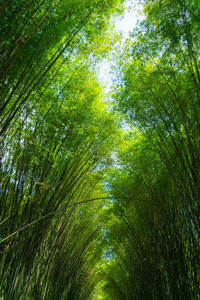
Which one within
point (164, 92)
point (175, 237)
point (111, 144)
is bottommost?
point (175, 237)


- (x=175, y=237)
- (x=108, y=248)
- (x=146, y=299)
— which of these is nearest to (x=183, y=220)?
(x=175, y=237)

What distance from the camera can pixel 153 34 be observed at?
319cm

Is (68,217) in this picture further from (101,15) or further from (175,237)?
(101,15)

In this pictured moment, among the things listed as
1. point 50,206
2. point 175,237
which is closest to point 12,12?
point 50,206

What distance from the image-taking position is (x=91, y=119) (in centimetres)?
439

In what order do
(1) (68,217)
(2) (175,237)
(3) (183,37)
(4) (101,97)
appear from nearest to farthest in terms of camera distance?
(3) (183,37), (2) (175,237), (1) (68,217), (4) (101,97)

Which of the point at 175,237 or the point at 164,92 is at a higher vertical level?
the point at 164,92

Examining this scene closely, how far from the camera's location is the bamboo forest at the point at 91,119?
2715 millimetres

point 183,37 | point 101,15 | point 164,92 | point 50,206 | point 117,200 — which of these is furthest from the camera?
point 117,200

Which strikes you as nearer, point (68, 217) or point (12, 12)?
point (12, 12)

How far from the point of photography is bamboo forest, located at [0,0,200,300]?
2.71 meters

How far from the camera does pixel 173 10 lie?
9.64 ft

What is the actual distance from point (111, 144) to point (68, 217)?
6.02 ft

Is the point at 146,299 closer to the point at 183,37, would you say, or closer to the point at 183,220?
the point at 183,220
